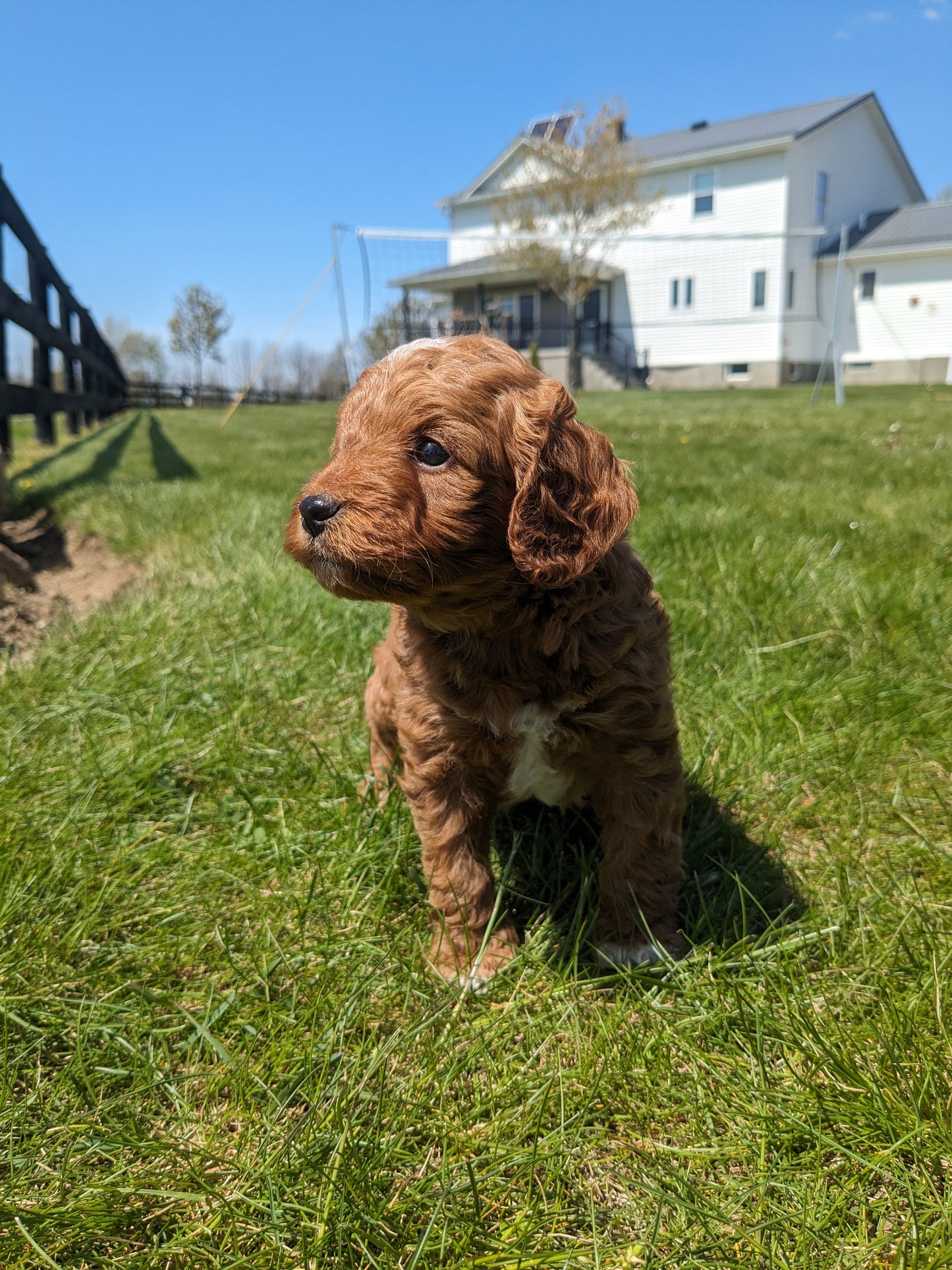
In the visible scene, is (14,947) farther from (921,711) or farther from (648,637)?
(921,711)

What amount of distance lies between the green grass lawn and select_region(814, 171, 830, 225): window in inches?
1368

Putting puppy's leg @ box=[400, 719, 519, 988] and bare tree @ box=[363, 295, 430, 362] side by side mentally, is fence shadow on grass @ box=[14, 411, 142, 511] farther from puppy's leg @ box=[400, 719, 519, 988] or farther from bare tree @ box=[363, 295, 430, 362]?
puppy's leg @ box=[400, 719, 519, 988]

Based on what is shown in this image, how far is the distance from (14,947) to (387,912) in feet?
2.82

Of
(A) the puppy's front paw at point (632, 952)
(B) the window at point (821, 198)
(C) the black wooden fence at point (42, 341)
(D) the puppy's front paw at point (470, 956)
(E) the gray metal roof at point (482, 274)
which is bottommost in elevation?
(A) the puppy's front paw at point (632, 952)

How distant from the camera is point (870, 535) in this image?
4.64 metres

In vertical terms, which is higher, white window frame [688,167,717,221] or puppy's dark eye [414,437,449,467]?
white window frame [688,167,717,221]

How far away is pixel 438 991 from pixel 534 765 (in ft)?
1.89

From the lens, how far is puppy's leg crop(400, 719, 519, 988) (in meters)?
1.97

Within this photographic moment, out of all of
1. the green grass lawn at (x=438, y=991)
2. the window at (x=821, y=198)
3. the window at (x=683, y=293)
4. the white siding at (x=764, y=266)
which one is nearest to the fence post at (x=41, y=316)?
the green grass lawn at (x=438, y=991)

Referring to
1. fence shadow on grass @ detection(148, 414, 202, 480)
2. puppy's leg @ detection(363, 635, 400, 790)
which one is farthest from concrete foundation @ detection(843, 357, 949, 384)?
puppy's leg @ detection(363, 635, 400, 790)

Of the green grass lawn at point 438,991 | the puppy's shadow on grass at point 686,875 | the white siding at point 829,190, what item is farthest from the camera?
the white siding at point 829,190

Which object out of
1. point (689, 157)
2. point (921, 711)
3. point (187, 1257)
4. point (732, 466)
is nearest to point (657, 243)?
point (689, 157)

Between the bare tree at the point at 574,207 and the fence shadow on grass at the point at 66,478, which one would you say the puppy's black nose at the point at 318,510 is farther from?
the bare tree at the point at 574,207

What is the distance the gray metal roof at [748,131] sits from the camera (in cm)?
3044
